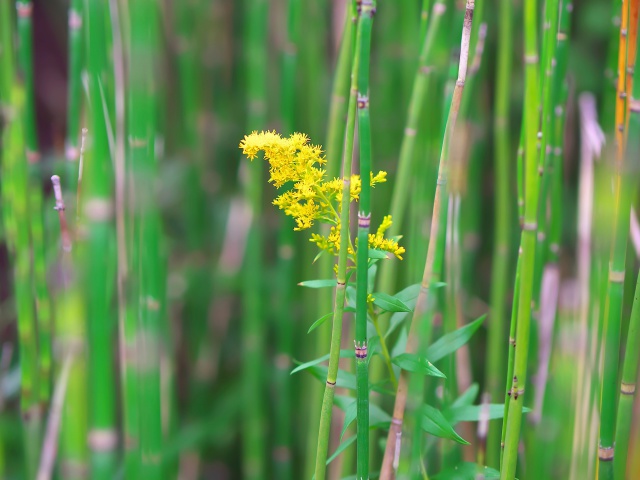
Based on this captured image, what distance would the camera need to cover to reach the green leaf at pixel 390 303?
509 mm

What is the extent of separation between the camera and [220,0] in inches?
53.9

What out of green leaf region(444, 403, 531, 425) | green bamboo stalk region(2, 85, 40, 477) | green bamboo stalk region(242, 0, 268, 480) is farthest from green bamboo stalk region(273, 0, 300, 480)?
green leaf region(444, 403, 531, 425)

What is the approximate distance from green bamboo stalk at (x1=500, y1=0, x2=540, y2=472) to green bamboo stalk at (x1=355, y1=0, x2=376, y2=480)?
109 mm

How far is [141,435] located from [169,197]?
0.69 m

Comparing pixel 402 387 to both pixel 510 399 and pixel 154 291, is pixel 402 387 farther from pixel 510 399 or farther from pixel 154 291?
pixel 154 291

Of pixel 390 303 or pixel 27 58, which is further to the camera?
pixel 27 58

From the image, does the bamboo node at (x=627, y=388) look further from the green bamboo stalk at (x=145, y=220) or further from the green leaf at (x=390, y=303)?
the green bamboo stalk at (x=145, y=220)

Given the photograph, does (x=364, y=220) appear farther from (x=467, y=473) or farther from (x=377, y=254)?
(x=467, y=473)

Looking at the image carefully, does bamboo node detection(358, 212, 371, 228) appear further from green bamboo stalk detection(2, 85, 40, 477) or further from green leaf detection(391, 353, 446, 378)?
green bamboo stalk detection(2, 85, 40, 477)


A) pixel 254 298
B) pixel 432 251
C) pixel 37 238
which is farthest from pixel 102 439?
pixel 254 298

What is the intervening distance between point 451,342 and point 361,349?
0.40ft

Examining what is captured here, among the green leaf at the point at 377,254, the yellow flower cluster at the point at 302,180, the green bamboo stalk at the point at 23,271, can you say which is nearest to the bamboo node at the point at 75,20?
the green bamboo stalk at the point at 23,271

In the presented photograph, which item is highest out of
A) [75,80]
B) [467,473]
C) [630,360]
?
[75,80]

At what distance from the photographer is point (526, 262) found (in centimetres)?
50
